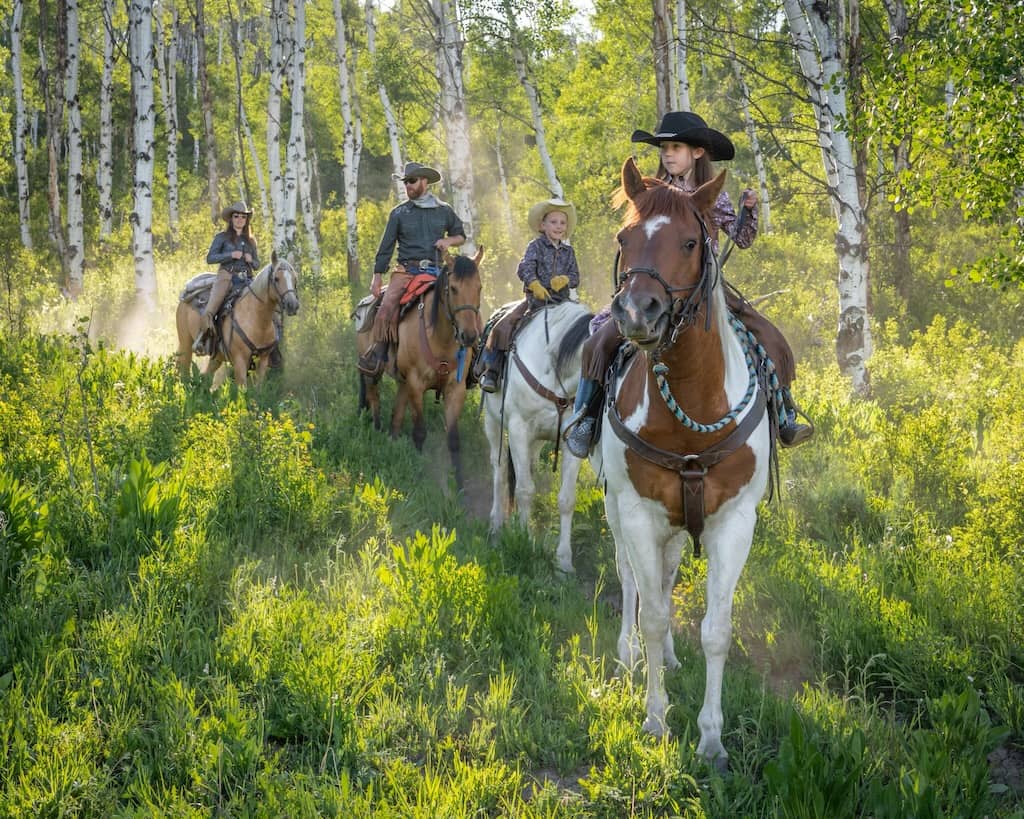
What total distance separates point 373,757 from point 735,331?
8.79 ft

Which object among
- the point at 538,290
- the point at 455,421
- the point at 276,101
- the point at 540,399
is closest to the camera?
the point at 540,399

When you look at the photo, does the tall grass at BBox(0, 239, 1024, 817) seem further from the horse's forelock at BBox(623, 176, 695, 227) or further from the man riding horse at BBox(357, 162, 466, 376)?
the man riding horse at BBox(357, 162, 466, 376)

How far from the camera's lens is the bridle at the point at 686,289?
3.44 m

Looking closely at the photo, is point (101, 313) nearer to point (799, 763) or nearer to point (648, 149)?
point (799, 763)

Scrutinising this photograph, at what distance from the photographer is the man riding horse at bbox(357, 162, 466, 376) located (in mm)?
10250

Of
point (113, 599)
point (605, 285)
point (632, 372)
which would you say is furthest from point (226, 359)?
point (605, 285)

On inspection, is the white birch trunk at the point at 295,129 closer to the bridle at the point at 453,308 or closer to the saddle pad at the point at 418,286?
the saddle pad at the point at 418,286

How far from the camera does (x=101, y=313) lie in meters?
17.3

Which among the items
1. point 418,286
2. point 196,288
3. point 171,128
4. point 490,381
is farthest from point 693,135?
point 171,128

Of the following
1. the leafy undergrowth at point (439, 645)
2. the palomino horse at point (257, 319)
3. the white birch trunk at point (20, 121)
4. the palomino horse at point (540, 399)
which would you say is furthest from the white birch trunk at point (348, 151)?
the leafy undergrowth at point (439, 645)

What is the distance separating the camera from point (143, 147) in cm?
1486

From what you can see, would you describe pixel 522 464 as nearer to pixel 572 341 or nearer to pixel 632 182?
pixel 572 341

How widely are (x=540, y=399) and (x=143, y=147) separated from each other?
10.8 meters

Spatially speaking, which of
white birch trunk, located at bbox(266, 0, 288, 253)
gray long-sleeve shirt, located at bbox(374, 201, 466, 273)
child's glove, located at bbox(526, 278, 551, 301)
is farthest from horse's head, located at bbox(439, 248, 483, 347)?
white birch trunk, located at bbox(266, 0, 288, 253)
